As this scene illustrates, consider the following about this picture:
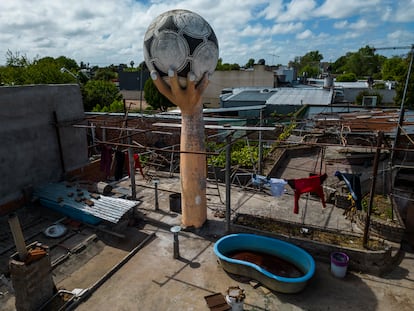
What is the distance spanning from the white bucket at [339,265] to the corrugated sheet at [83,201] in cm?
745

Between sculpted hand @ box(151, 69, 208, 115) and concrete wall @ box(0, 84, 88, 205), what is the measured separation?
234 inches

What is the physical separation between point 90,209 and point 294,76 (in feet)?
189

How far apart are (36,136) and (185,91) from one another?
7.19 metres

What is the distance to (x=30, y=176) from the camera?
12.8 m

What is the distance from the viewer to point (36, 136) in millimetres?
12828

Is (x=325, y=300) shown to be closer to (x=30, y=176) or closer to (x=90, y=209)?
(x=90, y=209)

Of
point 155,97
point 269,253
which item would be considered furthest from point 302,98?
point 269,253

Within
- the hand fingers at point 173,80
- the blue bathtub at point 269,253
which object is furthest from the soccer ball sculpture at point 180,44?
the blue bathtub at point 269,253

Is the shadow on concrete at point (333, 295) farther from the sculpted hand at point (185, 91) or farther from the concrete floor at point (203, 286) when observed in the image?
the sculpted hand at point (185, 91)

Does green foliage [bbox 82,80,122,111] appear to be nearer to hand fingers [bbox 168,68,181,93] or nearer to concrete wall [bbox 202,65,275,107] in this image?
concrete wall [bbox 202,65,275,107]

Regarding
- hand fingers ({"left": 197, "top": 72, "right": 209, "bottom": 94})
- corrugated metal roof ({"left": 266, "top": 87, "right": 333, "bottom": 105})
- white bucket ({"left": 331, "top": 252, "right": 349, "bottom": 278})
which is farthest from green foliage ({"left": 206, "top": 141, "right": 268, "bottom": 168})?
corrugated metal roof ({"left": 266, "top": 87, "right": 333, "bottom": 105})

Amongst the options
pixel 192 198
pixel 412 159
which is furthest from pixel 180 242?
pixel 412 159

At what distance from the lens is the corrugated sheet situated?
1137cm

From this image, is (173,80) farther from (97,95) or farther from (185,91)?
(97,95)
